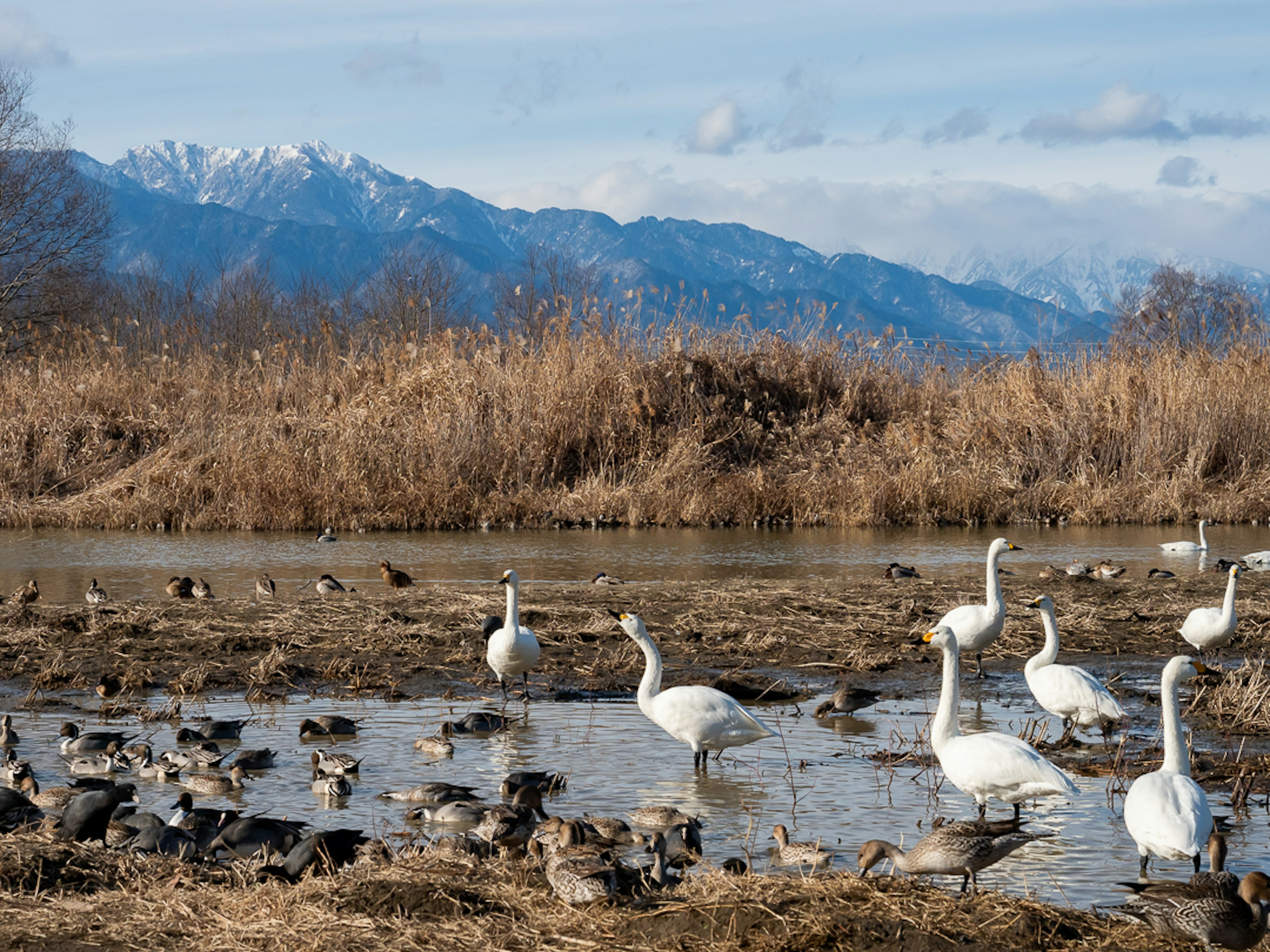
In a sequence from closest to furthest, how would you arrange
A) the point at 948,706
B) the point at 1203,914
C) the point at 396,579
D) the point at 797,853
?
the point at 1203,914
the point at 797,853
the point at 948,706
the point at 396,579

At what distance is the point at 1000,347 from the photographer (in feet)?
82.5

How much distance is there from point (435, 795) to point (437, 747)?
3.66 ft

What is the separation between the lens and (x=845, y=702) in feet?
28.2

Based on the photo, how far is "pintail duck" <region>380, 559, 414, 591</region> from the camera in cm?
1447

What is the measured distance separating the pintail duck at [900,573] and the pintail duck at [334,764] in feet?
27.3

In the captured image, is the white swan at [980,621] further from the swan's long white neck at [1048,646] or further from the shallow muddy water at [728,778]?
the swan's long white neck at [1048,646]

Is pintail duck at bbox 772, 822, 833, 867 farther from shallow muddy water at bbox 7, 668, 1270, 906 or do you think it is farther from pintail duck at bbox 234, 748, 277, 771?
pintail duck at bbox 234, 748, 277, 771

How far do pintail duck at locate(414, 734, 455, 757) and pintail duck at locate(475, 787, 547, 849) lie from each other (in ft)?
4.97

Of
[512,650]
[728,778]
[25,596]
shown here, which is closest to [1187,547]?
[512,650]

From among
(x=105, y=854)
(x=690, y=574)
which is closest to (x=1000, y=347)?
(x=690, y=574)

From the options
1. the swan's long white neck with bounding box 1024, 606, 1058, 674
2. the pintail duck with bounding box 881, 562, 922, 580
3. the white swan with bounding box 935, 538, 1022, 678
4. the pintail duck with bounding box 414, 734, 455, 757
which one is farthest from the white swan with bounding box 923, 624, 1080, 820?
the pintail duck with bounding box 881, 562, 922, 580

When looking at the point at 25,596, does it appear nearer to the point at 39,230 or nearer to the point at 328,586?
the point at 328,586

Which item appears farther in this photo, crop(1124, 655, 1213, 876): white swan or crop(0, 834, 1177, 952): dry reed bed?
crop(1124, 655, 1213, 876): white swan

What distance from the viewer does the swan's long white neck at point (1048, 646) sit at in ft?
28.4
